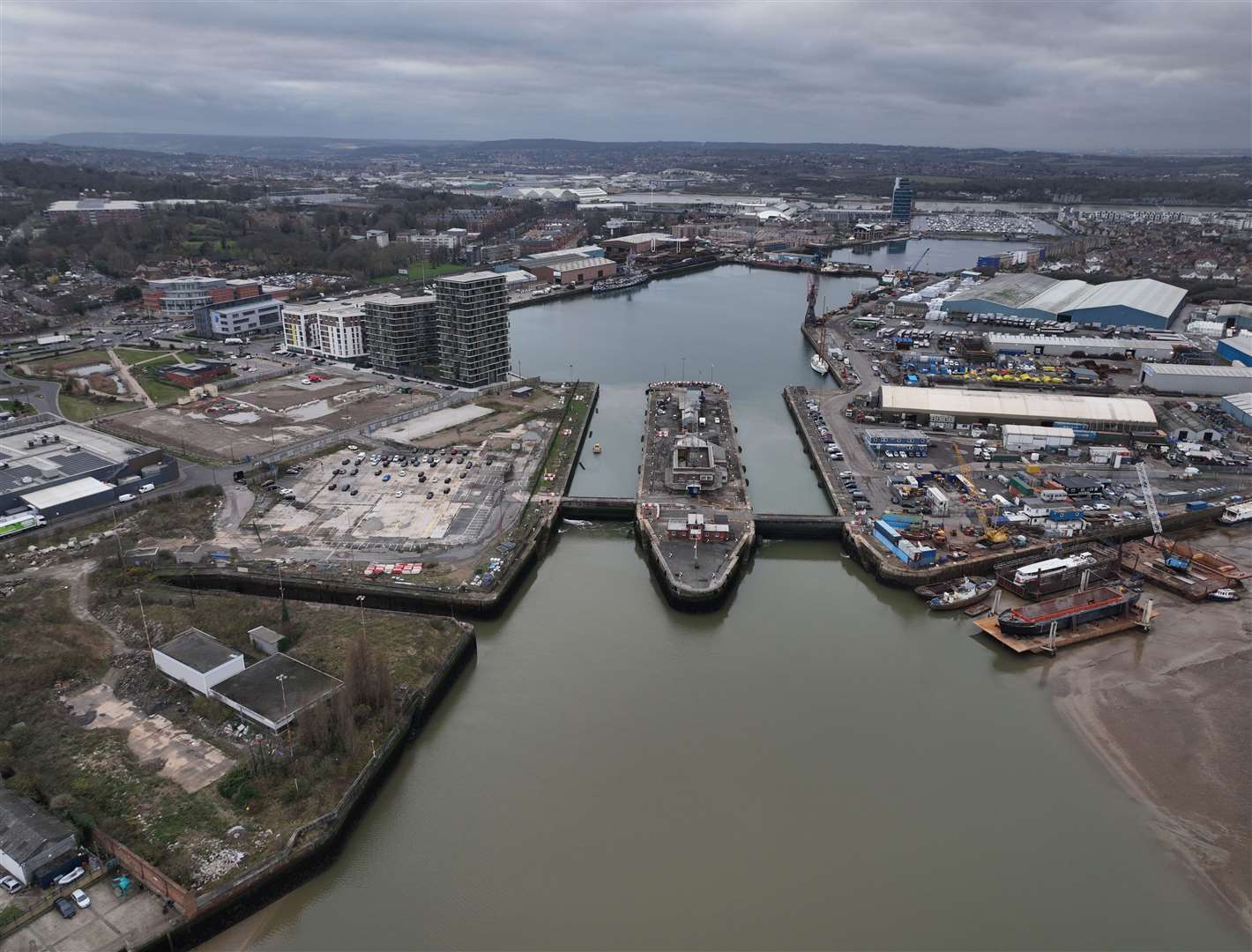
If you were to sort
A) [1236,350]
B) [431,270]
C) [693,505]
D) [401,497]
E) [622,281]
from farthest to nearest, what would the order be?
[622,281]
[431,270]
[1236,350]
[401,497]
[693,505]

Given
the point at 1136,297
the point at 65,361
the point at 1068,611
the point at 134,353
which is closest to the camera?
the point at 1068,611

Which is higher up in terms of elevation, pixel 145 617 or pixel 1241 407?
pixel 1241 407

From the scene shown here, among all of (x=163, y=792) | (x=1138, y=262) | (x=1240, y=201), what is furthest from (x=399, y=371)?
(x=1240, y=201)

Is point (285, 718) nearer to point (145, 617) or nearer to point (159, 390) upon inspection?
point (145, 617)

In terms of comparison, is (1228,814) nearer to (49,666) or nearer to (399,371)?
(49,666)

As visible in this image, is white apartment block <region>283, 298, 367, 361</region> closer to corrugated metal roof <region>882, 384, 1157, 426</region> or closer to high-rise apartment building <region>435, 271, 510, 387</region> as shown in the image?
high-rise apartment building <region>435, 271, 510, 387</region>

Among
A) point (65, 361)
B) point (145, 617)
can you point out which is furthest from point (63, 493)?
point (65, 361)

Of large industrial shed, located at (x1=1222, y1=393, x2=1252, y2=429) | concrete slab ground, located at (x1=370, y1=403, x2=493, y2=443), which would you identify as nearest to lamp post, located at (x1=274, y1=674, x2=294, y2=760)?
concrete slab ground, located at (x1=370, y1=403, x2=493, y2=443)

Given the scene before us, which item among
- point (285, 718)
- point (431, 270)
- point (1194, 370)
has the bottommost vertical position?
point (285, 718)
